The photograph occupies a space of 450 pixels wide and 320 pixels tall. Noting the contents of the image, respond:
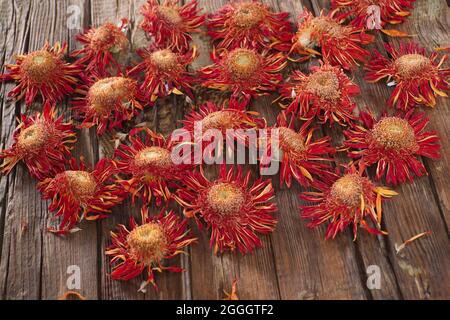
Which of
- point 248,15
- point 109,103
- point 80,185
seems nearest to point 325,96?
point 248,15

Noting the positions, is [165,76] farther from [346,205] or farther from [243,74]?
[346,205]

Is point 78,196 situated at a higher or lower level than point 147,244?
higher

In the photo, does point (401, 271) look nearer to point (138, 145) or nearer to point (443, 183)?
point (443, 183)

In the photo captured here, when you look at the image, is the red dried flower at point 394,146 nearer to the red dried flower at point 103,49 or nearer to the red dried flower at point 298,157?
the red dried flower at point 298,157

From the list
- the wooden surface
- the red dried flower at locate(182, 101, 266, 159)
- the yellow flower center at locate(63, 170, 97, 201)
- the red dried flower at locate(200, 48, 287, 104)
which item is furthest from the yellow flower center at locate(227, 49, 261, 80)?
the yellow flower center at locate(63, 170, 97, 201)

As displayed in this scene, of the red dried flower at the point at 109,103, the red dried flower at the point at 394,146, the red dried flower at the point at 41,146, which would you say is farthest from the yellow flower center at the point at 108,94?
the red dried flower at the point at 394,146
